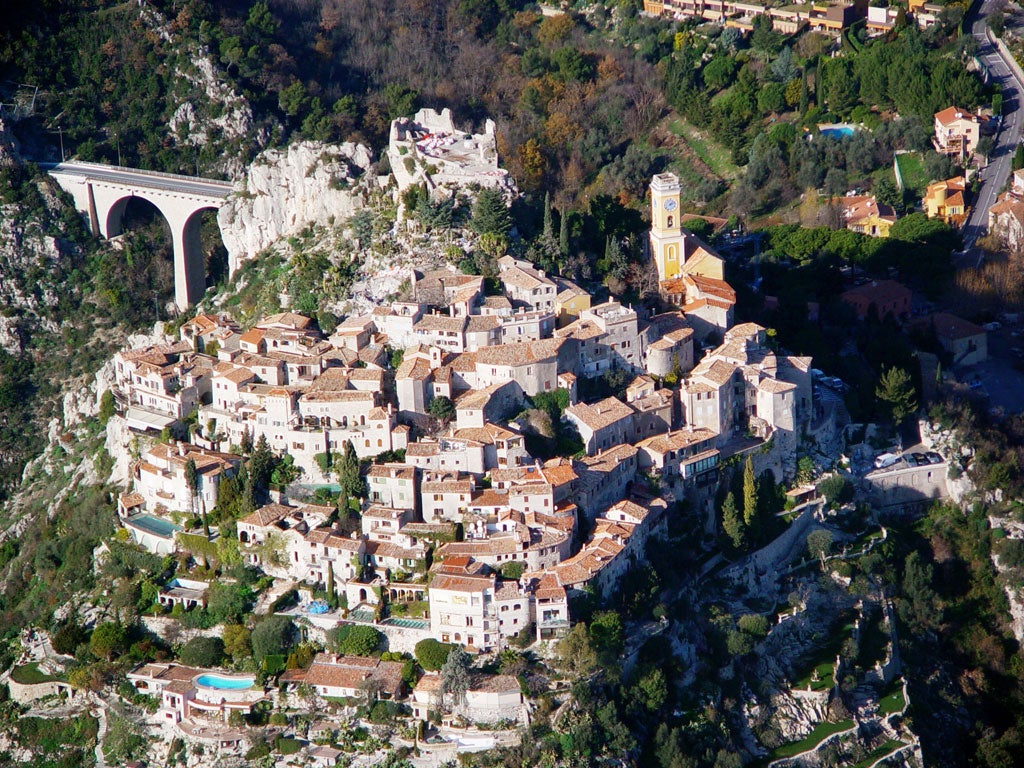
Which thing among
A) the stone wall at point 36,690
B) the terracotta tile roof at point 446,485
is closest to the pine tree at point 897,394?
the terracotta tile roof at point 446,485

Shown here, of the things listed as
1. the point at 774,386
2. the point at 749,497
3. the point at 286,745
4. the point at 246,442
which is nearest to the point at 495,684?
the point at 286,745

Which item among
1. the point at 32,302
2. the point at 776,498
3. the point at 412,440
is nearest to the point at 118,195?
the point at 32,302

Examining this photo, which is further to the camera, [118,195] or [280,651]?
[118,195]

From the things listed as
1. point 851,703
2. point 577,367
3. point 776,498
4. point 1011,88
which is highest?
point 1011,88

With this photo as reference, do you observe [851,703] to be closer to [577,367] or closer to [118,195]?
[577,367]

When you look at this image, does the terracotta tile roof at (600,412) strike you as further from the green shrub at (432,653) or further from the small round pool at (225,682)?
the small round pool at (225,682)

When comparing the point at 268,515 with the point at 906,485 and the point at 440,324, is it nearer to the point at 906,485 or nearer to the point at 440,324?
the point at 440,324
